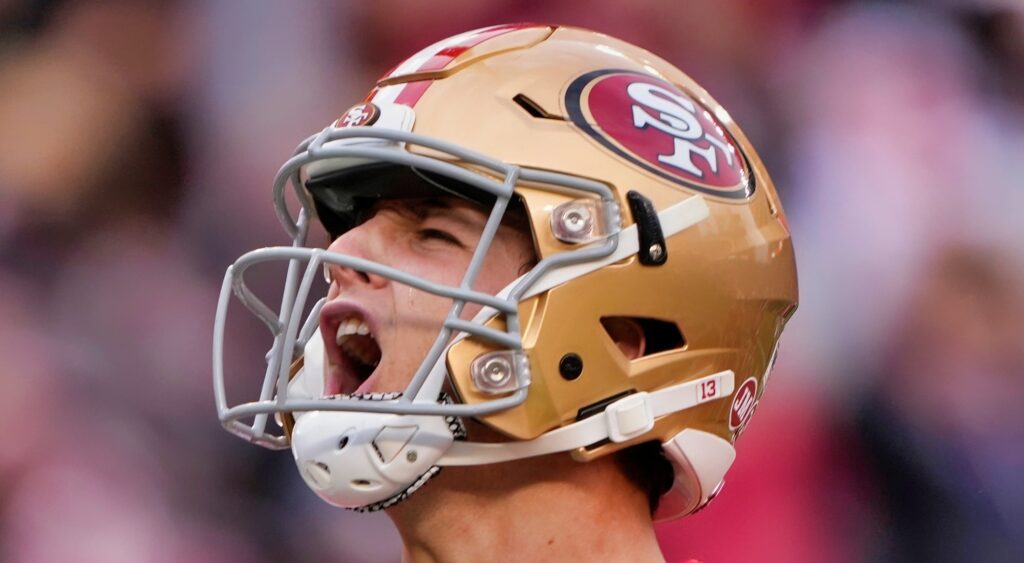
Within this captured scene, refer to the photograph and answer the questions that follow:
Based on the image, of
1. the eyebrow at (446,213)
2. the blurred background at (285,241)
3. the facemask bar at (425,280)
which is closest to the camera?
the facemask bar at (425,280)

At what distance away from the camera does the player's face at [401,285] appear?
121 cm

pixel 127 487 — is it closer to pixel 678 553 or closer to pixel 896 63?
pixel 678 553

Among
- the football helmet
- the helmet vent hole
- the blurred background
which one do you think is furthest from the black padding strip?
the blurred background

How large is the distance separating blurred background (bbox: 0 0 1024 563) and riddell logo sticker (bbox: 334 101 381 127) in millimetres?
783

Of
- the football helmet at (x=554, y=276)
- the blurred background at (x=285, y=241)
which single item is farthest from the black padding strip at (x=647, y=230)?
the blurred background at (x=285, y=241)

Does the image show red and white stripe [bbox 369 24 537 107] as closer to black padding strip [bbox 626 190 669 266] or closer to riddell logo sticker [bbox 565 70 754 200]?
riddell logo sticker [bbox 565 70 754 200]

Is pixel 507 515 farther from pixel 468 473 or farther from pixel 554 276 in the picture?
pixel 554 276

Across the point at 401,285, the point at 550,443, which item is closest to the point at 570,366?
the point at 550,443

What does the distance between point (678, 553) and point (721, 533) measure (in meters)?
0.07

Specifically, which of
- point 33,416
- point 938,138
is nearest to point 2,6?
point 33,416

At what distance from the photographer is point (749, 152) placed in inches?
54.5

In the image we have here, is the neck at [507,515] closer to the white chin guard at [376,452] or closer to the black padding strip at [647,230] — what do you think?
the white chin guard at [376,452]

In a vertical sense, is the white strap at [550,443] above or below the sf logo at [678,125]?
below

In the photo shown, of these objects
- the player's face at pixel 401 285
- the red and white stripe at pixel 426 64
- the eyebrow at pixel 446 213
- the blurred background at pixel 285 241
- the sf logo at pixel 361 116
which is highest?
the red and white stripe at pixel 426 64
